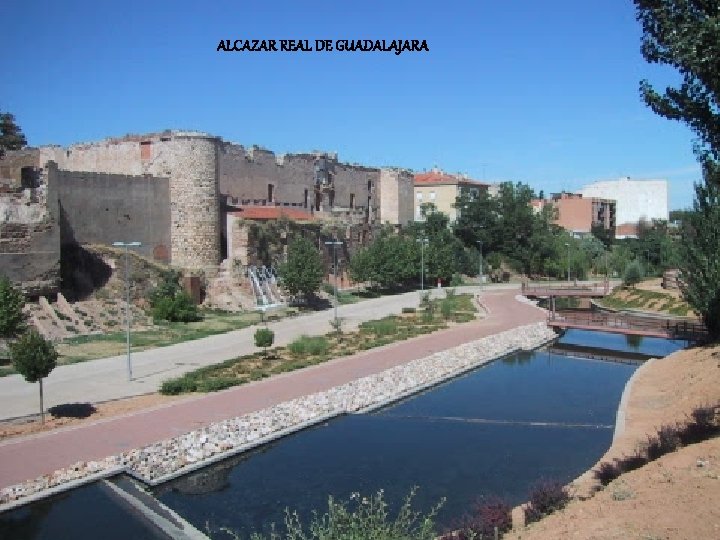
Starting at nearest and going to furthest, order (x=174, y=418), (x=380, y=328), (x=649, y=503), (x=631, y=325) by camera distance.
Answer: (x=649, y=503), (x=174, y=418), (x=631, y=325), (x=380, y=328)

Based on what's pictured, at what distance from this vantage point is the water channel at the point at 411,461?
10625 mm

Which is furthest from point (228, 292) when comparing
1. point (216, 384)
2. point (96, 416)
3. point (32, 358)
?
point (32, 358)

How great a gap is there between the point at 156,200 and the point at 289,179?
1303 centimetres

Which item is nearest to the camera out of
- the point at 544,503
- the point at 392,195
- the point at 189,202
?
the point at 544,503

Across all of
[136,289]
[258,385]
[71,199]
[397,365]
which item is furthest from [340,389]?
[71,199]

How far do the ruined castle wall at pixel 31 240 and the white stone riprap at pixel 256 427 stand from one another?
13493mm

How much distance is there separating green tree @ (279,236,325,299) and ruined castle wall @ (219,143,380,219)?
6.89 m

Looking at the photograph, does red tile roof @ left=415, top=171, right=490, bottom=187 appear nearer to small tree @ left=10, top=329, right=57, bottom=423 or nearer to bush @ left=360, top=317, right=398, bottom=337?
bush @ left=360, top=317, right=398, bottom=337

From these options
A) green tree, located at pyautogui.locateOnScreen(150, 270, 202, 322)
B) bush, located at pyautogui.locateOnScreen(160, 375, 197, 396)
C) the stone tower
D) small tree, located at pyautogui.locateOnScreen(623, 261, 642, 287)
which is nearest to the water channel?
bush, located at pyautogui.locateOnScreen(160, 375, 197, 396)

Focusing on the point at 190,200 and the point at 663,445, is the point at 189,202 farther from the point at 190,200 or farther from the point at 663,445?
the point at 663,445

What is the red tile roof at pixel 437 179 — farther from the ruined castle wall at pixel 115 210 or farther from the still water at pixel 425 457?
the still water at pixel 425 457

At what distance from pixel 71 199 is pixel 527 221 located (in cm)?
3716

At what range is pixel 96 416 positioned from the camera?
48.2 feet

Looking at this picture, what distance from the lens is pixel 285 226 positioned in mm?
39000
